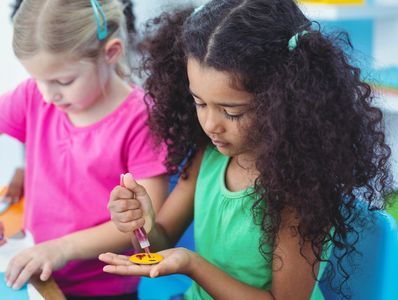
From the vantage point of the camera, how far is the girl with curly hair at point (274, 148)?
2.56 feet

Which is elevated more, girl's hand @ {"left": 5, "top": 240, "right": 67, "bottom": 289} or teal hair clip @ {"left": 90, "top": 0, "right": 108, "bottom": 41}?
teal hair clip @ {"left": 90, "top": 0, "right": 108, "bottom": 41}

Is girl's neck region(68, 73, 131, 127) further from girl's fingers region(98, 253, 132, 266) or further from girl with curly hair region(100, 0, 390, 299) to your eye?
Result: girl's fingers region(98, 253, 132, 266)

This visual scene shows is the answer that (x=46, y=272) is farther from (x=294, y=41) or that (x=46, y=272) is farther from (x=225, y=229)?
(x=294, y=41)

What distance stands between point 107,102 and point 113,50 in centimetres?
→ 10

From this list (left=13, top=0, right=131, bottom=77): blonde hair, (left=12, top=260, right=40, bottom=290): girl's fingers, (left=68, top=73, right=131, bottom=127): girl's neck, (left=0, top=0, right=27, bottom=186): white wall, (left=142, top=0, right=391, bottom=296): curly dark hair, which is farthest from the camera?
(left=0, top=0, right=27, bottom=186): white wall

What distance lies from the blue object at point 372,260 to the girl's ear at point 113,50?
485 mm

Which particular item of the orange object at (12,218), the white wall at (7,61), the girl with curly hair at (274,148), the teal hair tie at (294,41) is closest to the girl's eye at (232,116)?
the girl with curly hair at (274,148)

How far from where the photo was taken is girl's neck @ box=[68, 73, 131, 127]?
1130mm

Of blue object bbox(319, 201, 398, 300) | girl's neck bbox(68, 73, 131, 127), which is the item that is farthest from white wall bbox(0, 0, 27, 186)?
blue object bbox(319, 201, 398, 300)

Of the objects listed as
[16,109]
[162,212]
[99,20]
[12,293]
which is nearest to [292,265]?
[162,212]

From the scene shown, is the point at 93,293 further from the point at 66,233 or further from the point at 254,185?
the point at 254,185

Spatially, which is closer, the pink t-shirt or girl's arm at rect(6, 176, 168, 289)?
girl's arm at rect(6, 176, 168, 289)

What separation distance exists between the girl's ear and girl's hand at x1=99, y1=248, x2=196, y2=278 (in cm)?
40

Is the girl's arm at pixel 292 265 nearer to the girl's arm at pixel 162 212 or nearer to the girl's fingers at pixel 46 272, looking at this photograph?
the girl's arm at pixel 162 212
